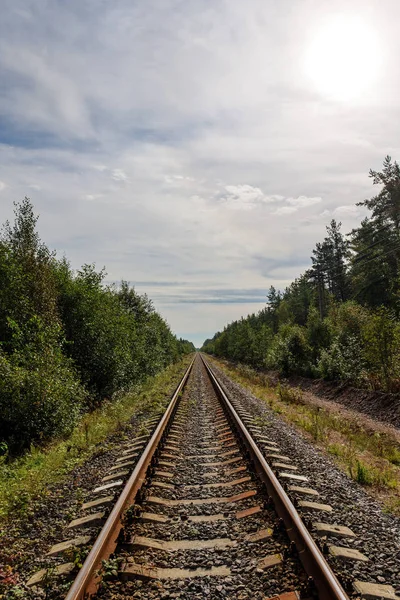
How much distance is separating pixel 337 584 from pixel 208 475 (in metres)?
3.34

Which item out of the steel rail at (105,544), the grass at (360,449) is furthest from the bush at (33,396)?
the grass at (360,449)

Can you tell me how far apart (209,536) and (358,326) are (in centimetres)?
1787

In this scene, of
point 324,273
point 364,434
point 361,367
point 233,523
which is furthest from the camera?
point 324,273

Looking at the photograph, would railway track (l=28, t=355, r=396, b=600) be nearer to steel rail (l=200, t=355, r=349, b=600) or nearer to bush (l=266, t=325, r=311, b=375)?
steel rail (l=200, t=355, r=349, b=600)

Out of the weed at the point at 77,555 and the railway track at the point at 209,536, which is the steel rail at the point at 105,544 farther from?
the weed at the point at 77,555

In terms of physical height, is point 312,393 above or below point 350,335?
below

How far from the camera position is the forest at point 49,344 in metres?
9.18

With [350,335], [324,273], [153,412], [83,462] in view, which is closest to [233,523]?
[83,462]

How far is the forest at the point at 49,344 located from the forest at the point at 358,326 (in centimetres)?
1045

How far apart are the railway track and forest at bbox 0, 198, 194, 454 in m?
3.76

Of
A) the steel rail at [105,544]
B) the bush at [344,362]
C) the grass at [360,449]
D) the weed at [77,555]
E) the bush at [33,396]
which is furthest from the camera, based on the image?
the bush at [344,362]

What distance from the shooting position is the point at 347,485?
567 cm

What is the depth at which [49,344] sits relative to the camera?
11258 mm

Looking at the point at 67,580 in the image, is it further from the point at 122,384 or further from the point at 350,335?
the point at 350,335
